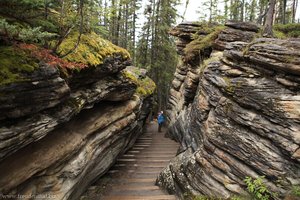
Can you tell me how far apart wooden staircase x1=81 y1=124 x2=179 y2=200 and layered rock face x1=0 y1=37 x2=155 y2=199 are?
101cm

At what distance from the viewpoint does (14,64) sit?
4.73 m

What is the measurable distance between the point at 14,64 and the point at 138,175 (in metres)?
9.11

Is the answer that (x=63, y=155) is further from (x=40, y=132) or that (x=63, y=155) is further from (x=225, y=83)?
(x=225, y=83)

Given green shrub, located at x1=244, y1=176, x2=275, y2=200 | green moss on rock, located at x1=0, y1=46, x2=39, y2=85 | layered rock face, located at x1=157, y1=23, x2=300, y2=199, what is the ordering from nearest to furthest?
green moss on rock, located at x1=0, y1=46, x2=39, y2=85 < green shrub, located at x1=244, y1=176, x2=275, y2=200 < layered rock face, located at x1=157, y1=23, x2=300, y2=199

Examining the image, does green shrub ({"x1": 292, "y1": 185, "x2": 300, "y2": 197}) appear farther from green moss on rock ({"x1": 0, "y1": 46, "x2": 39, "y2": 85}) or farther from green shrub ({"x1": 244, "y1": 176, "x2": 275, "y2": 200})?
green moss on rock ({"x1": 0, "y1": 46, "x2": 39, "y2": 85})

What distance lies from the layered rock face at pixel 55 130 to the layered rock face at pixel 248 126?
415 centimetres

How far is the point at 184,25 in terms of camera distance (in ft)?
62.3

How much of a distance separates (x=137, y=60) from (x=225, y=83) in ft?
81.9

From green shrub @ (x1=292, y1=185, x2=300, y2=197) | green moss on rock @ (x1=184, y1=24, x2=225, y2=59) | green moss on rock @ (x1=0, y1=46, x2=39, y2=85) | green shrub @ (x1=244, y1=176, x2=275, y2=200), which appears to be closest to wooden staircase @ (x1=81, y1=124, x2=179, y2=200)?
green shrub @ (x1=244, y1=176, x2=275, y2=200)

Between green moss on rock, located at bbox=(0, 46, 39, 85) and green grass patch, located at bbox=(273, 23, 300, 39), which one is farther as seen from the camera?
green grass patch, located at bbox=(273, 23, 300, 39)

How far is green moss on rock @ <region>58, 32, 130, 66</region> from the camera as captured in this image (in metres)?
6.67

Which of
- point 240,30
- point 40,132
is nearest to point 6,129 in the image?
point 40,132

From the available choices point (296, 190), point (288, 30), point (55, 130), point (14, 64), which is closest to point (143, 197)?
point (55, 130)

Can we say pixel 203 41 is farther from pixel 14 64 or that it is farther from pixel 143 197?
pixel 14 64
